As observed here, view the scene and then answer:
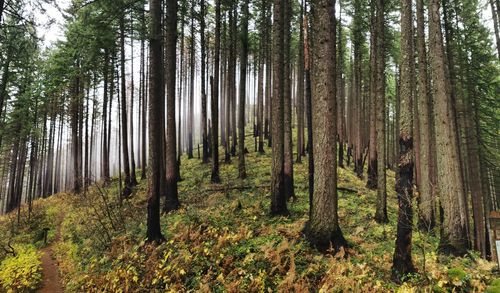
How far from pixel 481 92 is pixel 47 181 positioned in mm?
41248

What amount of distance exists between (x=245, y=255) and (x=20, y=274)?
8.04m

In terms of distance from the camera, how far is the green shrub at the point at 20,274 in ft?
28.5

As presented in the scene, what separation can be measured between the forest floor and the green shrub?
0.24 metres

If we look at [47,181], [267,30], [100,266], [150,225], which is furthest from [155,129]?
[47,181]

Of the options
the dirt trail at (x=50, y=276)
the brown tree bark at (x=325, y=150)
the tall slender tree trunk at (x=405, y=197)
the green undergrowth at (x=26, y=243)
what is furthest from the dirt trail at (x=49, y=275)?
the tall slender tree trunk at (x=405, y=197)

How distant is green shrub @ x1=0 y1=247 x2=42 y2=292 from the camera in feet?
28.5

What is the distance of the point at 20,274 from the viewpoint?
30.3 feet

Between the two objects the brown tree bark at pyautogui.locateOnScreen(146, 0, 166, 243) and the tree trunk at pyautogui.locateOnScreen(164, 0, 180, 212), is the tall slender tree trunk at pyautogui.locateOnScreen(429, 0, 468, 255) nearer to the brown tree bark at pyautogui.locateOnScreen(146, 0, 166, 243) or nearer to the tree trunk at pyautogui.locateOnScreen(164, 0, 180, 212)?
the brown tree bark at pyautogui.locateOnScreen(146, 0, 166, 243)

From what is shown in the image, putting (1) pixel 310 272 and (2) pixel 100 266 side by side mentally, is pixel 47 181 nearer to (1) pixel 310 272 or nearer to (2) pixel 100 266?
(2) pixel 100 266

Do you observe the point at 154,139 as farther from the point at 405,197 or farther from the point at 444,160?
the point at 444,160

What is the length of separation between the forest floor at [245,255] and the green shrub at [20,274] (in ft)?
0.77

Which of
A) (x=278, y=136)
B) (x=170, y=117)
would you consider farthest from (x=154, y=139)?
(x=278, y=136)

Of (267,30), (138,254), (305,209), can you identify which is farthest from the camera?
(267,30)

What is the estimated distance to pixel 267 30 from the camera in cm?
1777
